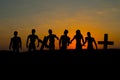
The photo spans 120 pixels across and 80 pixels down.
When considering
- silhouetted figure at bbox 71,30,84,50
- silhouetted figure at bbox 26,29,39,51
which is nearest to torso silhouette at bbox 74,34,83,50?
silhouetted figure at bbox 71,30,84,50

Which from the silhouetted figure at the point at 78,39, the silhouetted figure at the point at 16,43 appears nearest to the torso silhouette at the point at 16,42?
the silhouetted figure at the point at 16,43

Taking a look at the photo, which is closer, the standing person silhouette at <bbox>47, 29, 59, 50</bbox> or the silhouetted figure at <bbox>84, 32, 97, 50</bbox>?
the standing person silhouette at <bbox>47, 29, 59, 50</bbox>

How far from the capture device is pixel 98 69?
1630 cm

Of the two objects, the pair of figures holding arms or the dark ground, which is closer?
the dark ground

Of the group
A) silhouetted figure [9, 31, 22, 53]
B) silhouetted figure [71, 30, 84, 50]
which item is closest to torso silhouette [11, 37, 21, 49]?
silhouetted figure [9, 31, 22, 53]

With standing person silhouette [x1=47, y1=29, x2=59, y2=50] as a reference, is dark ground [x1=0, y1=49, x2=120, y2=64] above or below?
below

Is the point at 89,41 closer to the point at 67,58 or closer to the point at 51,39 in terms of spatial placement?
the point at 51,39

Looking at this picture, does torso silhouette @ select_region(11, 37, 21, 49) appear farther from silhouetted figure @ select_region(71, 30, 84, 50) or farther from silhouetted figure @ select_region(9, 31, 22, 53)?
silhouetted figure @ select_region(71, 30, 84, 50)

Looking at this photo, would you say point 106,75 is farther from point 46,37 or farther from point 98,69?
point 46,37

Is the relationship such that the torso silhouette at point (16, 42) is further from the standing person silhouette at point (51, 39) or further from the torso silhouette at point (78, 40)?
the torso silhouette at point (78, 40)

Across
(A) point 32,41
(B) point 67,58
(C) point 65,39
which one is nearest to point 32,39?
(A) point 32,41

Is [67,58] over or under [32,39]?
under

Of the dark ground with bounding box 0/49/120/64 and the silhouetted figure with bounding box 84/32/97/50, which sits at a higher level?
the silhouetted figure with bounding box 84/32/97/50

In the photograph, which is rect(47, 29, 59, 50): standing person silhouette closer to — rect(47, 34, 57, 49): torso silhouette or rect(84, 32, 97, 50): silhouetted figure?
rect(47, 34, 57, 49): torso silhouette
